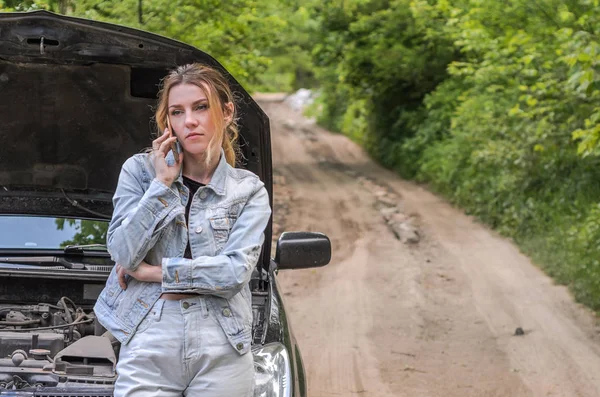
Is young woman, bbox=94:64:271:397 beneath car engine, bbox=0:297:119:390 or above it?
above

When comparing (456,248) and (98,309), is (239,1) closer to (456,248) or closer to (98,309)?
(456,248)

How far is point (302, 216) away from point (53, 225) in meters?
12.6

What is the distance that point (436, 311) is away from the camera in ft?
35.2

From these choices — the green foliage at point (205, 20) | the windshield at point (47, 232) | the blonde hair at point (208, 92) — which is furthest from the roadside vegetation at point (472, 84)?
the blonde hair at point (208, 92)

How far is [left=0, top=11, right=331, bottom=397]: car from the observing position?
3994 mm

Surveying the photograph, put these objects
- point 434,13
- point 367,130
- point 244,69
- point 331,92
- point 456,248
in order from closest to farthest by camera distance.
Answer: point 244,69, point 456,248, point 434,13, point 367,130, point 331,92

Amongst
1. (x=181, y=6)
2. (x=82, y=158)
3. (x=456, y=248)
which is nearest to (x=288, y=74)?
(x=456, y=248)

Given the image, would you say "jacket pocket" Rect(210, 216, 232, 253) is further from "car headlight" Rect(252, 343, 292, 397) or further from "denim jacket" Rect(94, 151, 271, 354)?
"car headlight" Rect(252, 343, 292, 397)

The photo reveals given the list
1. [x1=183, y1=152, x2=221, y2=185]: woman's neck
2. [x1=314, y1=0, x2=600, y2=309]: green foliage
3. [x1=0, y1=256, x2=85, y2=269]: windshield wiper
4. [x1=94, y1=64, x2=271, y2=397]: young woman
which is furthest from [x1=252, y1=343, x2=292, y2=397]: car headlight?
[x1=314, y1=0, x2=600, y2=309]: green foliage

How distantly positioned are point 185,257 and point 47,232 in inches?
88.2

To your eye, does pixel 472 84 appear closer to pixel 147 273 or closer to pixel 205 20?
pixel 205 20

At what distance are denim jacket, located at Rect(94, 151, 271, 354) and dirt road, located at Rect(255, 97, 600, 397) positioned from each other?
14.2ft

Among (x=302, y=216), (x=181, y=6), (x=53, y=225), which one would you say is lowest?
(x=302, y=216)

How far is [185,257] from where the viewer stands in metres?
3.29
